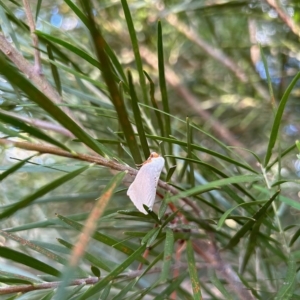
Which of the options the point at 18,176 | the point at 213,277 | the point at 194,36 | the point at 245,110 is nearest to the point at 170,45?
the point at 194,36

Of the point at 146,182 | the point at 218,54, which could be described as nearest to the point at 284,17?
the point at 218,54

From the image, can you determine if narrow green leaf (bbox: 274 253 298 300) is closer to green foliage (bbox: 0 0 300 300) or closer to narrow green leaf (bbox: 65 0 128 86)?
green foliage (bbox: 0 0 300 300)

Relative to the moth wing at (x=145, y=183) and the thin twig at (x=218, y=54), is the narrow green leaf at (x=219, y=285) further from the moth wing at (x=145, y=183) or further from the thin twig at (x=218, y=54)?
the thin twig at (x=218, y=54)

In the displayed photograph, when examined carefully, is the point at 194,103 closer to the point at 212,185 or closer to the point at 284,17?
the point at 284,17

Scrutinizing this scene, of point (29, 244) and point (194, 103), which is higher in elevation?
point (194, 103)

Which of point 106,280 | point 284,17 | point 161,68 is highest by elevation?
point 284,17

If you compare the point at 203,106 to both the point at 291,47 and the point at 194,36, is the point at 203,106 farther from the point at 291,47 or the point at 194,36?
the point at 291,47

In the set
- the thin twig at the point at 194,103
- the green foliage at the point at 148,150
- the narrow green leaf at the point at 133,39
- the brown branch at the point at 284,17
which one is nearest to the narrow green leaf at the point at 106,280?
the green foliage at the point at 148,150

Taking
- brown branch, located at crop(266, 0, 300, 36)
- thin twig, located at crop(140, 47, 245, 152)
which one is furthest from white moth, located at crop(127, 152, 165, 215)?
thin twig, located at crop(140, 47, 245, 152)

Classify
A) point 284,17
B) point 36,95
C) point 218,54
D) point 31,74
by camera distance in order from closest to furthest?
point 36,95, point 31,74, point 284,17, point 218,54
